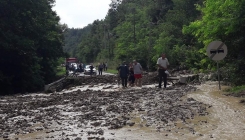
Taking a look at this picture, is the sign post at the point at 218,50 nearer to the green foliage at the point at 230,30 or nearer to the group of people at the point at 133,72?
the green foliage at the point at 230,30

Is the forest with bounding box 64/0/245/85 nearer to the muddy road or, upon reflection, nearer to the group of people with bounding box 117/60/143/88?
the group of people with bounding box 117/60/143/88

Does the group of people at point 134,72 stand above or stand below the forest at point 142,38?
below

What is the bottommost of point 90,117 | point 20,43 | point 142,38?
point 90,117

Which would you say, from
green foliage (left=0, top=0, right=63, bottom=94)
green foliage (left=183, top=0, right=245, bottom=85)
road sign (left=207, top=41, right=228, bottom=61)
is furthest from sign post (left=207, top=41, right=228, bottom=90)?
green foliage (left=0, top=0, right=63, bottom=94)

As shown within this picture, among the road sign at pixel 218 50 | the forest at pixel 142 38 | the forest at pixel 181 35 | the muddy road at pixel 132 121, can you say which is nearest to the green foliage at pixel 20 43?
the forest at pixel 142 38

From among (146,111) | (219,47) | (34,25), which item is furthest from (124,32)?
(146,111)

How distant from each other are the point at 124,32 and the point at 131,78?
4955 cm

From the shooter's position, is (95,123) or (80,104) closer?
(95,123)

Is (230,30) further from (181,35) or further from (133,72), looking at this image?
(181,35)

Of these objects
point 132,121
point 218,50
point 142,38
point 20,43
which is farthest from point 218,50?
point 142,38

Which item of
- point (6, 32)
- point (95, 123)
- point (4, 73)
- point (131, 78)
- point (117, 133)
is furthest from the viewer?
point (4, 73)

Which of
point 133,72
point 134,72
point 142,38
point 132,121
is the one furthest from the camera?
point 142,38

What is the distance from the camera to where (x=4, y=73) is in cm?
Result: 3322

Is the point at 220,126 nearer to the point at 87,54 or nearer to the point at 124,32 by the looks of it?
the point at 124,32
